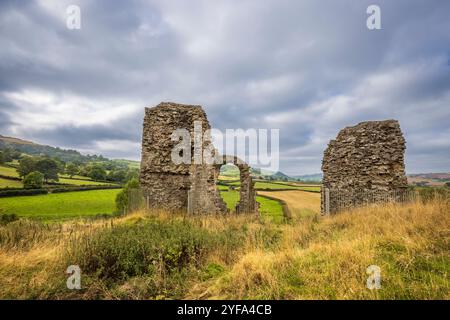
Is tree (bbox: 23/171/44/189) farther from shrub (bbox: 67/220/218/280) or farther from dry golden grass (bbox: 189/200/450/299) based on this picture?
dry golden grass (bbox: 189/200/450/299)

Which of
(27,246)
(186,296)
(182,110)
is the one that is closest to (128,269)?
(186,296)

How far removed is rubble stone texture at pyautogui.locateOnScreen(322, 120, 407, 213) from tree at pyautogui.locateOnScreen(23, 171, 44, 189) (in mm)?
40769

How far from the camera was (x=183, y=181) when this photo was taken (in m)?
13.2

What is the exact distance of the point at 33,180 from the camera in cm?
3656

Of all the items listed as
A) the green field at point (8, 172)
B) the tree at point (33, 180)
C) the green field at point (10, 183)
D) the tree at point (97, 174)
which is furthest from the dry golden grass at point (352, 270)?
the tree at point (97, 174)

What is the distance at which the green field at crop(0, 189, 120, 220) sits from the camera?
28438 millimetres

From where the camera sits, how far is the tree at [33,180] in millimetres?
36188

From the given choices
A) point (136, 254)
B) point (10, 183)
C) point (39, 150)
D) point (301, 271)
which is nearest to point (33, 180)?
point (10, 183)

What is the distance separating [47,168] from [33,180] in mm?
4928

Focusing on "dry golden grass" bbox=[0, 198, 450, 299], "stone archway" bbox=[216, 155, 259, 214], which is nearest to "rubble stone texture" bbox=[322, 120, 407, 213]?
"stone archway" bbox=[216, 155, 259, 214]

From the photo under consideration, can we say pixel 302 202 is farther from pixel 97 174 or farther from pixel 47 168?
pixel 97 174

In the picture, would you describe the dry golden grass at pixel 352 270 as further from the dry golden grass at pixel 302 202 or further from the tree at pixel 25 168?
the tree at pixel 25 168

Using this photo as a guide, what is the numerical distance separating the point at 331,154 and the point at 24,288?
48.1 feet
